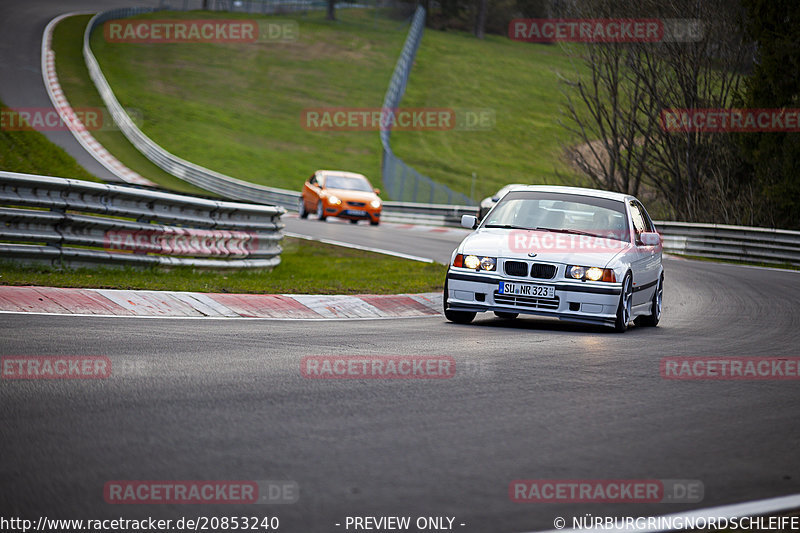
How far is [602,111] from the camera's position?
34156 millimetres

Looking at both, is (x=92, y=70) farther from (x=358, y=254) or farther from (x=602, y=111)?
(x=358, y=254)

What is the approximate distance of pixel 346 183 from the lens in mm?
34031

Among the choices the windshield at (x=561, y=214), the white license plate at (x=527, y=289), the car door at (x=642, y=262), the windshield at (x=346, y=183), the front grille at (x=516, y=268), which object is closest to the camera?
the white license plate at (x=527, y=289)

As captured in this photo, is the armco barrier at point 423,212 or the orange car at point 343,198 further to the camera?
the orange car at point 343,198

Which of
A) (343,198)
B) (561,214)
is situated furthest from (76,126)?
(561,214)

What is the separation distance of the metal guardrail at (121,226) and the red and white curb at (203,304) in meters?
1.63

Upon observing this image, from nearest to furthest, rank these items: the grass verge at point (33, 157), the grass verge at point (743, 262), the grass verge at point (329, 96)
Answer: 1. the grass verge at point (33, 157)
2. the grass verge at point (743, 262)
3. the grass verge at point (329, 96)

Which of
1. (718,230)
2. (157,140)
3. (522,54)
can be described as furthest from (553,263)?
(522,54)

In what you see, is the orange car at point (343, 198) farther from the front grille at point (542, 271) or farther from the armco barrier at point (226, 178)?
the front grille at point (542, 271)

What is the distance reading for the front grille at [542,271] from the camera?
1114 centimetres

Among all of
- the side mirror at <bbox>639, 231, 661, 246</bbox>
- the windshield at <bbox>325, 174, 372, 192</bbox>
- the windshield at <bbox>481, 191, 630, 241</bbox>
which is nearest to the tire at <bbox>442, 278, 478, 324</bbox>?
the windshield at <bbox>481, 191, 630, 241</bbox>

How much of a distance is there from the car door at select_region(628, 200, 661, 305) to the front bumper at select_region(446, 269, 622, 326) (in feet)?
2.57

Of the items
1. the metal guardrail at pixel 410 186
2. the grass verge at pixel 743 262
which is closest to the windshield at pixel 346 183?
the metal guardrail at pixel 410 186

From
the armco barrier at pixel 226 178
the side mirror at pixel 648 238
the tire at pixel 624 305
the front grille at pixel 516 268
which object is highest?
the side mirror at pixel 648 238
